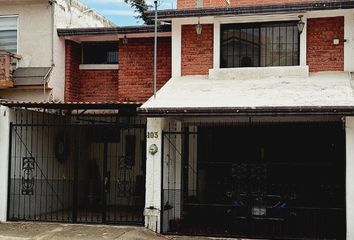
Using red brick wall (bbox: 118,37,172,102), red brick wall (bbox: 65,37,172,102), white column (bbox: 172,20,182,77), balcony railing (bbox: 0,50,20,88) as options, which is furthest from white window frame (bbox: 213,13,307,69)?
balcony railing (bbox: 0,50,20,88)

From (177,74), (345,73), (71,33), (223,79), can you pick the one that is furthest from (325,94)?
(71,33)

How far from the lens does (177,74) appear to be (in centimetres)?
1758

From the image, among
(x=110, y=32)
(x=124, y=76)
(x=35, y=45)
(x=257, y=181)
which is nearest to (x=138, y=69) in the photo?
(x=124, y=76)

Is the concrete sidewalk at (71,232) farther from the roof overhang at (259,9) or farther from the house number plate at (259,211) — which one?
the roof overhang at (259,9)

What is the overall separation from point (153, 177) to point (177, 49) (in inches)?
189

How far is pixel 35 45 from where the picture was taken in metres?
19.5

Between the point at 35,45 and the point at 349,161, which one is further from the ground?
the point at 35,45

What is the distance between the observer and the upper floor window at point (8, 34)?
19781 mm

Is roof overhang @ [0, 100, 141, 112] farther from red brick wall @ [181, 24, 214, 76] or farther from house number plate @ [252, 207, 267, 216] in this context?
house number plate @ [252, 207, 267, 216]

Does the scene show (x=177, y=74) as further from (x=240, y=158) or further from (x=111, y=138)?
(x=111, y=138)

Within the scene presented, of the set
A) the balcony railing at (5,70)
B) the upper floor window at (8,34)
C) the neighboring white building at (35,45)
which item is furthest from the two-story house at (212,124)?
the upper floor window at (8,34)

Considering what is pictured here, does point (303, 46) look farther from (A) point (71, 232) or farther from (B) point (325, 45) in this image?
(A) point (71, 232)

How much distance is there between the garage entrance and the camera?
50.8 ft

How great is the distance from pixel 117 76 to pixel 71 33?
233cm
